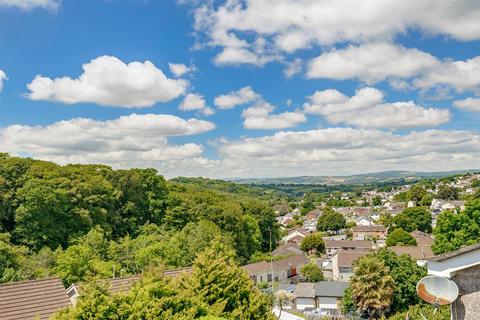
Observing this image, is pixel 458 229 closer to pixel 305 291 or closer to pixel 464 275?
pixel 305 291

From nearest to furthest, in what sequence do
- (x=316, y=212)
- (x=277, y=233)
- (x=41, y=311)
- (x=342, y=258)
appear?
(x=41, y=311)
(x=342, y=258)
(x=277, y=233)
(x=316, y=212)

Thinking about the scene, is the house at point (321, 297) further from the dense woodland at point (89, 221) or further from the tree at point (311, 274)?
the tree at point (311, 274)

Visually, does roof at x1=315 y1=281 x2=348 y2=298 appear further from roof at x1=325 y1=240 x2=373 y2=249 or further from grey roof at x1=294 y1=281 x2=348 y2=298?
roof at x1=325 y1=240 x2=373 y2=249

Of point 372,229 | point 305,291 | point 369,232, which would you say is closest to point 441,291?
point 305,291

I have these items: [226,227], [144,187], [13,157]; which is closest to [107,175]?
[144,187]

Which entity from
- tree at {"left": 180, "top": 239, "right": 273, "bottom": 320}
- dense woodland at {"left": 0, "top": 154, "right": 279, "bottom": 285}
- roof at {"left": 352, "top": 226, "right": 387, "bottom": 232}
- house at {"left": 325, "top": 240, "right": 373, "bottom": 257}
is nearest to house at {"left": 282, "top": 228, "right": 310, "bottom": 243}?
roof at {"left": 352, "top": 226, "right": 387, "bottom": 232}

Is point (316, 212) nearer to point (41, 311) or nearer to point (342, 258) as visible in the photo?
point (342, 258)
